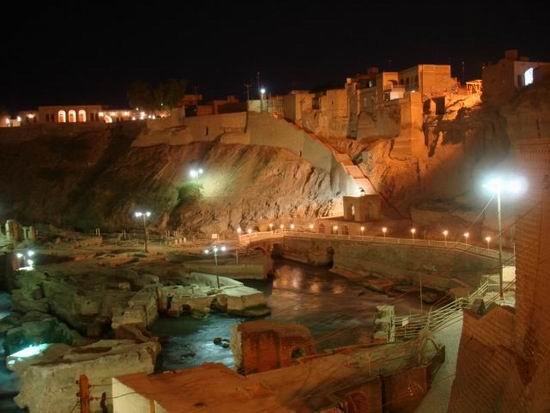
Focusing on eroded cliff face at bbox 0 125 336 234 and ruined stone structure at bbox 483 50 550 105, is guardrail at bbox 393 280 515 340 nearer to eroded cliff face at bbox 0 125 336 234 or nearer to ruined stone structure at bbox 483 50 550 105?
ruined stone structure at bbox 483 50 550 105

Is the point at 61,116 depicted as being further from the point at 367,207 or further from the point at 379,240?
the point at 379,240

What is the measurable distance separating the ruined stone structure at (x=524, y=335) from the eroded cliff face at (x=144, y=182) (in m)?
37.4

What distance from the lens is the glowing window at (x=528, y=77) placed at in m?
38.2

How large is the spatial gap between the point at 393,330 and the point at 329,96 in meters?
38.1

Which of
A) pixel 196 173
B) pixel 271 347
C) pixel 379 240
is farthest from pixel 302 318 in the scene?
pixel 196 173

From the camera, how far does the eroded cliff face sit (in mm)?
53438

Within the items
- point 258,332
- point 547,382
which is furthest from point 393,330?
point 547,382

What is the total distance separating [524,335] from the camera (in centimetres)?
1241

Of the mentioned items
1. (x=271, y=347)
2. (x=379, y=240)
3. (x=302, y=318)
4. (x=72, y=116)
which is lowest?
(x=302, y=318)

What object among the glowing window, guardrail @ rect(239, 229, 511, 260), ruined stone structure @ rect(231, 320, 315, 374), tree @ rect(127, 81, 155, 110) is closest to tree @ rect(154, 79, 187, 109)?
tree @ rect(127, 81, 155, 110)

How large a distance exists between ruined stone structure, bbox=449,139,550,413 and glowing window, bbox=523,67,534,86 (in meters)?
28.0

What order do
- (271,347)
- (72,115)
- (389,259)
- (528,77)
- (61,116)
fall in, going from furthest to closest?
(72,115) → (61,116) → (389,259) → (528,77) → (271,347)

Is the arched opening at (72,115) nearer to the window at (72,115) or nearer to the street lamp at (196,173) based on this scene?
the window at (72,115)

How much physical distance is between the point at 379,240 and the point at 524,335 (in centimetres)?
2923
